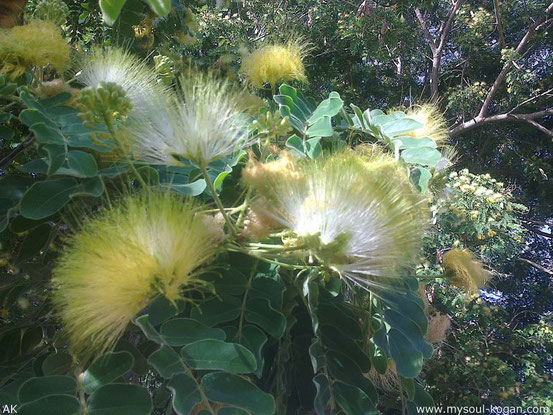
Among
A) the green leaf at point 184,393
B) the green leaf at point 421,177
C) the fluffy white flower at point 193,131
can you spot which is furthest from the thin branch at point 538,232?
the green leaf at point 184,393

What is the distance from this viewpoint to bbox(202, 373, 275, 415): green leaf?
68cm

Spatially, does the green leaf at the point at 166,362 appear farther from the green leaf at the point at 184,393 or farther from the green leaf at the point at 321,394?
the green leaf at the point at 321,394

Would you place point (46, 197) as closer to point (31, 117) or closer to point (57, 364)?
point (31, 117)

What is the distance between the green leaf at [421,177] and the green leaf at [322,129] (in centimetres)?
18

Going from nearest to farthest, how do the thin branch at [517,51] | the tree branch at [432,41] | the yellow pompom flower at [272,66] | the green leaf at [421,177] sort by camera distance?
the green leaf at [421,177] < the yellow pompom flower at [272,66] < the thin branch at [517,51] < the tree branch at [432,41]

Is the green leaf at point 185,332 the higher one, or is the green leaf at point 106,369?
the green leaf at point 185,332

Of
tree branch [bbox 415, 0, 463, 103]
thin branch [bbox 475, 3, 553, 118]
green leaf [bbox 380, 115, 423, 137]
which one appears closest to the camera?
green leaf [bbox 380, 115, 423, 137]

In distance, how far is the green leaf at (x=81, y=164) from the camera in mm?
770

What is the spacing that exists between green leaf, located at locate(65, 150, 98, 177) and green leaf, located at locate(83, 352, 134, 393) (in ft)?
0.90

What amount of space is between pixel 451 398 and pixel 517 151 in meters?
3.29

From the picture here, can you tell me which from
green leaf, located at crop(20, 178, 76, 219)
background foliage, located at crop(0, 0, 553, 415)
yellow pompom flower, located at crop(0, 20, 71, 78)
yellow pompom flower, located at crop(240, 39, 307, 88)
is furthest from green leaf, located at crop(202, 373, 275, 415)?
yellow pompom flower, located at crop(240, 39, 307, 88)

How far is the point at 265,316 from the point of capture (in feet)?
2.71

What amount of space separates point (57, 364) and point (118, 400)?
175 millimetres

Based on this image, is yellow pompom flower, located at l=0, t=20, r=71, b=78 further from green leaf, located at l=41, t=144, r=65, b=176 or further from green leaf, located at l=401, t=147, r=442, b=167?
green leaf, located at l=401, t=147, r=442, b=167
